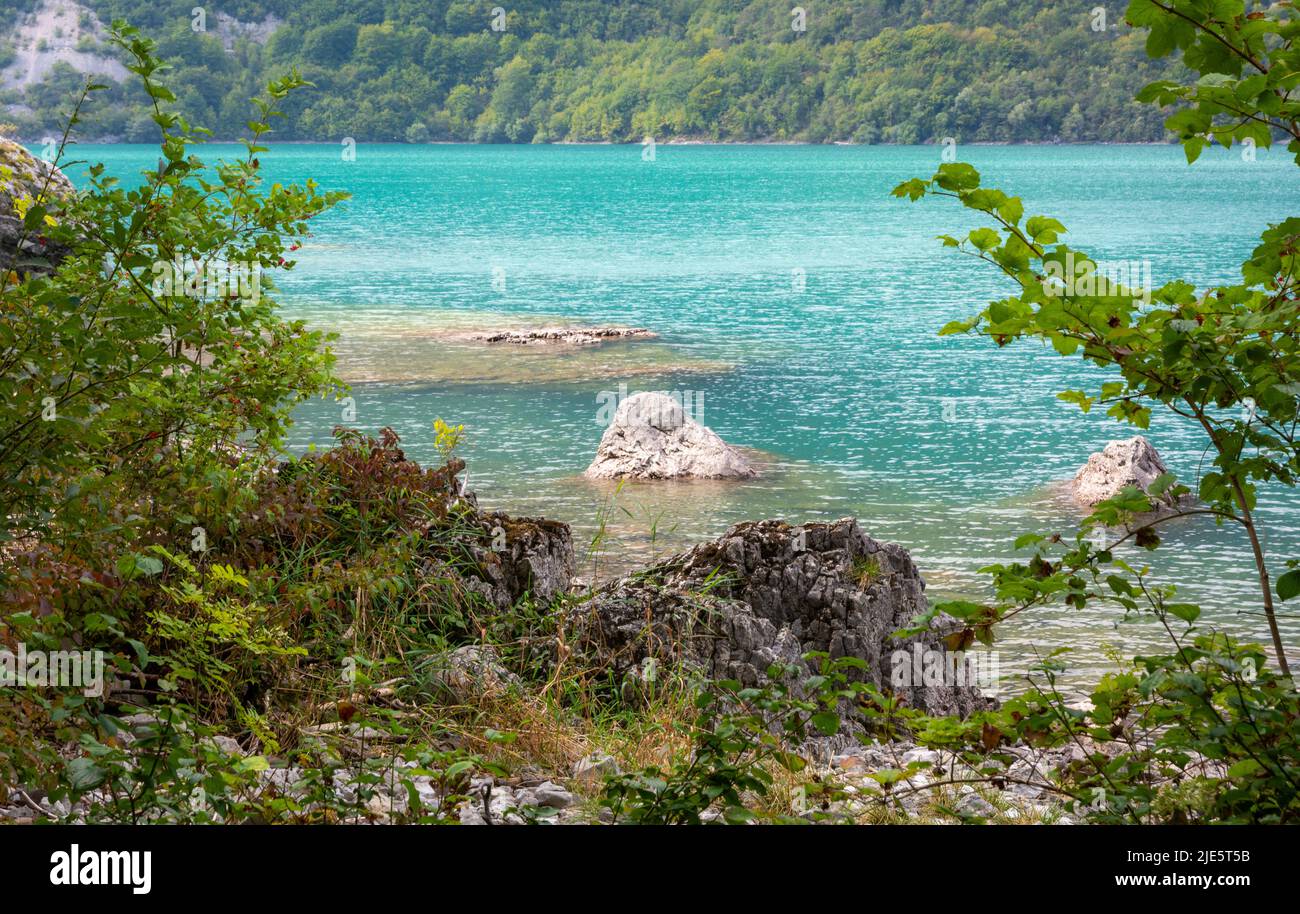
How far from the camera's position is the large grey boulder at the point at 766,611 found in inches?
299

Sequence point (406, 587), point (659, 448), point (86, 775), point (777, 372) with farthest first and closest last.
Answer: point (777, 372)
point (659, 448)
point (406, 587)
point (86, 775)

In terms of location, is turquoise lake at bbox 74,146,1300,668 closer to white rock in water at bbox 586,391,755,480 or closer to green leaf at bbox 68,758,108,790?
white rock in water at bbox 586,391,755,480

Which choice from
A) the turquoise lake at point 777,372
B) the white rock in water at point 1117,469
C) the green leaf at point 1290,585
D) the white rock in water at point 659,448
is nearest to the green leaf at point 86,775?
the green leaf at point 1290,585

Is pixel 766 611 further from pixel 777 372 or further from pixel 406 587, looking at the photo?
pixel 777 372

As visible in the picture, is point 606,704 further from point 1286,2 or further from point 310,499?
point 1286,2

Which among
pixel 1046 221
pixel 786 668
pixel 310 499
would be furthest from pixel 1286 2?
pixel 310 499

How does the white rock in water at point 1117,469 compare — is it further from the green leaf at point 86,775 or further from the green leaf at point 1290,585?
the green leaf at point 86,775

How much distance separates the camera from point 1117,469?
56.5 feet

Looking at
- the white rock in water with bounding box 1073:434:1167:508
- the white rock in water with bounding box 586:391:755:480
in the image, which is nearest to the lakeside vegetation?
the white rock in water with bounding box 1073:434:1167:508

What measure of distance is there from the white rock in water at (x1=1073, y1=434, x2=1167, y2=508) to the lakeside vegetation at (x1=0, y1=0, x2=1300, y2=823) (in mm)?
9853

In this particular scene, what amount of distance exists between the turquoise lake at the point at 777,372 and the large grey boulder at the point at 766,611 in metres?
2.37

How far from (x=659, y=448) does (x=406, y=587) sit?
11.7 m

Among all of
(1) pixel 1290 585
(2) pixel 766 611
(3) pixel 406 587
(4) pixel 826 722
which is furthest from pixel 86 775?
(2) pixel 766 611

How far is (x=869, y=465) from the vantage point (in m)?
20.1
